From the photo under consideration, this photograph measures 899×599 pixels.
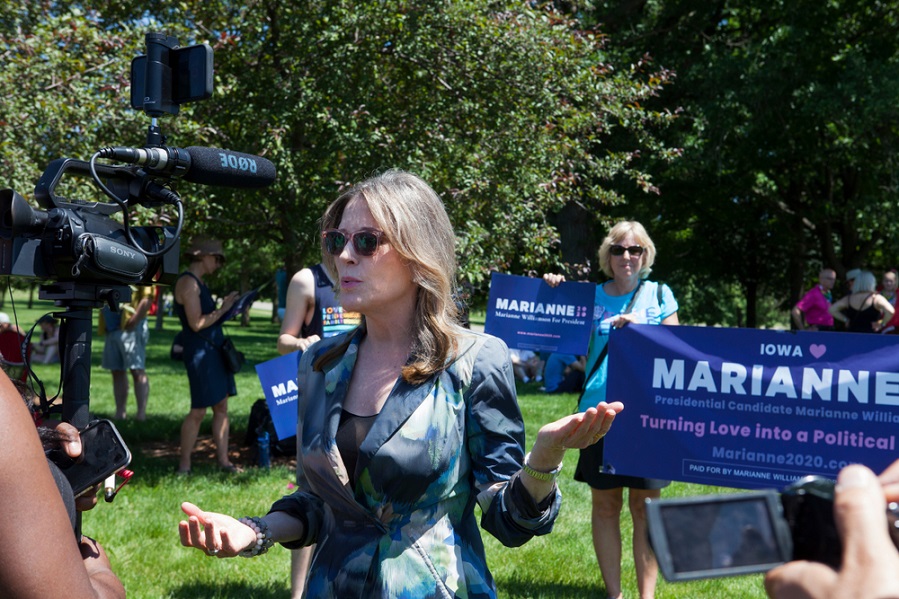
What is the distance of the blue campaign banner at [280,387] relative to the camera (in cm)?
550

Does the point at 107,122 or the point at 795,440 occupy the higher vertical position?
the point at 107,122

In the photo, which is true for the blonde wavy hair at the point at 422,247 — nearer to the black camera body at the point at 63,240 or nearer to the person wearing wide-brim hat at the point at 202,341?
the black camera body at the point at 63,240

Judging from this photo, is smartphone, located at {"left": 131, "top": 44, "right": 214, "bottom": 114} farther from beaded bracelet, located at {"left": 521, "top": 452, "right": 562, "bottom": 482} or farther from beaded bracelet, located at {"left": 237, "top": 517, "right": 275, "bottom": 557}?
beaded bracelet, located at {"left": 521, "top": 452, "right": 562, "bottom": 482}

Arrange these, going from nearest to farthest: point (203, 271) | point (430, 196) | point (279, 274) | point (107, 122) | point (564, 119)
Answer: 1. point (430, 196)
2. point (107, 122)
3. point (203, 271)
4. point (564, 119)
5. point (279, 274)

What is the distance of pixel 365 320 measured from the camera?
2775mm

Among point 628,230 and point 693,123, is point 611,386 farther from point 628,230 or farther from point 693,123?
point 693,123

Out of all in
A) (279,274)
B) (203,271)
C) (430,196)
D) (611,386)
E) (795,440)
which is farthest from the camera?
(279,274)

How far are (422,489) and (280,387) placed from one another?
3.37 m

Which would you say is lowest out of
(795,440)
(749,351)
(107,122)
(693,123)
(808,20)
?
(795,440)

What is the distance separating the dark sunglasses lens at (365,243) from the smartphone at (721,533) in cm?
166

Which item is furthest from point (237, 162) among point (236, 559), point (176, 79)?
point (236, 559)

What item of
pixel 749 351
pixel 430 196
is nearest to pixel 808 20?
pixel 749 351

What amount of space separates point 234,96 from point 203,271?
155cm

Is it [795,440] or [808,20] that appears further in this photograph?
[808,20]
